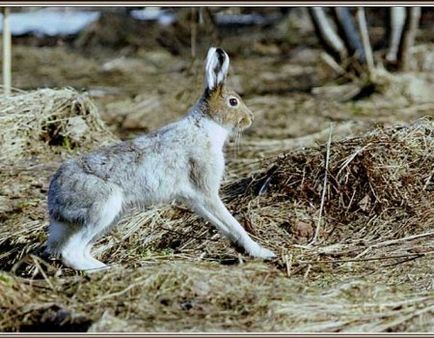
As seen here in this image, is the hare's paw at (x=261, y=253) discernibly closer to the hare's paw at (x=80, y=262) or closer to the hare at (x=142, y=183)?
the hare at (x=142, y=183)

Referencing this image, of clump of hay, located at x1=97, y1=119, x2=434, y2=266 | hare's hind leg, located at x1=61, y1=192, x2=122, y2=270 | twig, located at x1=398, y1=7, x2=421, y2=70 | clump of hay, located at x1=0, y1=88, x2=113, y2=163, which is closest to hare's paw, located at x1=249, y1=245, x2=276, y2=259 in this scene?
clump of hay, located at x1=97, y1=119, x2=434, y2=266

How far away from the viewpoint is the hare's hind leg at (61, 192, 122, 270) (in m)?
6.67

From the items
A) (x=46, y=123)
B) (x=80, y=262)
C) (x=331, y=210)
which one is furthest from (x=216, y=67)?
(x=46, y=123)

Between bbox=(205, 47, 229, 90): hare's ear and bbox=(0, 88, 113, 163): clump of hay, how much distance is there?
3148mm

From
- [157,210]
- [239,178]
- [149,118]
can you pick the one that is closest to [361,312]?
[157,210]

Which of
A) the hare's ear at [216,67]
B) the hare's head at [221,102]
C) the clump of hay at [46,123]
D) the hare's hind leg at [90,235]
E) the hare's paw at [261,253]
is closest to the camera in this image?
the hare's hind leg at [90,235]

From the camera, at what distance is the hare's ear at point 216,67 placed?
7.24m

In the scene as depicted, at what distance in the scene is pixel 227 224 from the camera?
22.9ft

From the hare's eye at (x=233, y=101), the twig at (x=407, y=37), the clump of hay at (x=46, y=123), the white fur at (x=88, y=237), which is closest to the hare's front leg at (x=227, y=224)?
the white fur at (x=88, y=237)

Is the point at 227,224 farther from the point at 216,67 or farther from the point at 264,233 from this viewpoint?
the point at 216,67

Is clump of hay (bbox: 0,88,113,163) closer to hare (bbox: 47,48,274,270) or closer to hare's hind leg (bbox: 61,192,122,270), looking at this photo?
hare (bbox: 47,48,274,270)

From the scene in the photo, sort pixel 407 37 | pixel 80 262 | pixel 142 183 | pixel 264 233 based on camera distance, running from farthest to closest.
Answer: pixel 407 37 → pixel 264 233 → pixel 142 183 → pixel 80 262

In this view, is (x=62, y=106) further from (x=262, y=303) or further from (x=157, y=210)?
(x=262, y=303)

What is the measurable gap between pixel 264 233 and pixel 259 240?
0.19 metres
